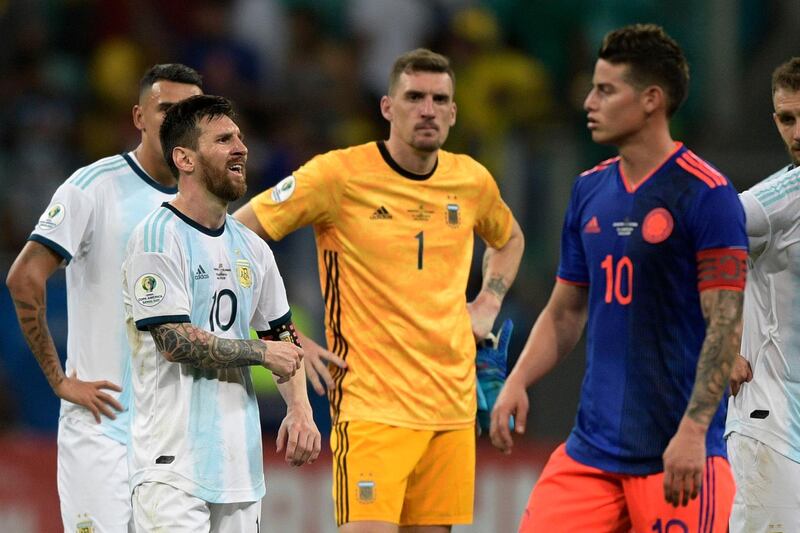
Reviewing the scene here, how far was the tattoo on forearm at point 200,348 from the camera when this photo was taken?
5441mm

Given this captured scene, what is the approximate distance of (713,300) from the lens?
520 centimetres

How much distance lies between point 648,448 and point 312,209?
246 cm

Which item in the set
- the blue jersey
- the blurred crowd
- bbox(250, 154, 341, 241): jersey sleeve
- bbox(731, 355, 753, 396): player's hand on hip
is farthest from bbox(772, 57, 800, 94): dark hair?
the blurred crowd

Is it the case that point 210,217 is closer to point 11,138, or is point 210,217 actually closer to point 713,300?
point 713,300

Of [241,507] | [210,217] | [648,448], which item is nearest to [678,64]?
[648,448]

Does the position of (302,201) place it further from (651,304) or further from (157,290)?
(651,304)

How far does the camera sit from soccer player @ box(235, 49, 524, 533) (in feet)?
23.1

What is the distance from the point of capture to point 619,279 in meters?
5.48

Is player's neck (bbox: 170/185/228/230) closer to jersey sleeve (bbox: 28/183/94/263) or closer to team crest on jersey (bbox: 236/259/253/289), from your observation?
team crest on jersey (bbox: 236/259/253/289)

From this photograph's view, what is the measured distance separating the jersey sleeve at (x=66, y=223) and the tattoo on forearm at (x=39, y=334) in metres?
0.26

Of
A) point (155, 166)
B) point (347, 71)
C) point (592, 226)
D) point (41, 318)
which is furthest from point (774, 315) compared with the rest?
point (347, 71)

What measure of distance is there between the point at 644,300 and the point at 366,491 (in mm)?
2100

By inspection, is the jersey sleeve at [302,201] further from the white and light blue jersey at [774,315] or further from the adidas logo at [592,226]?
the white and light blue jersey at [774,315]

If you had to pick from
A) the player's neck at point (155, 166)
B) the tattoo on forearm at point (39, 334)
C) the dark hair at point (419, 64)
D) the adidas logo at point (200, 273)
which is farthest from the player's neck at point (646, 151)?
the tattoo on forearm at point (39, 334)
